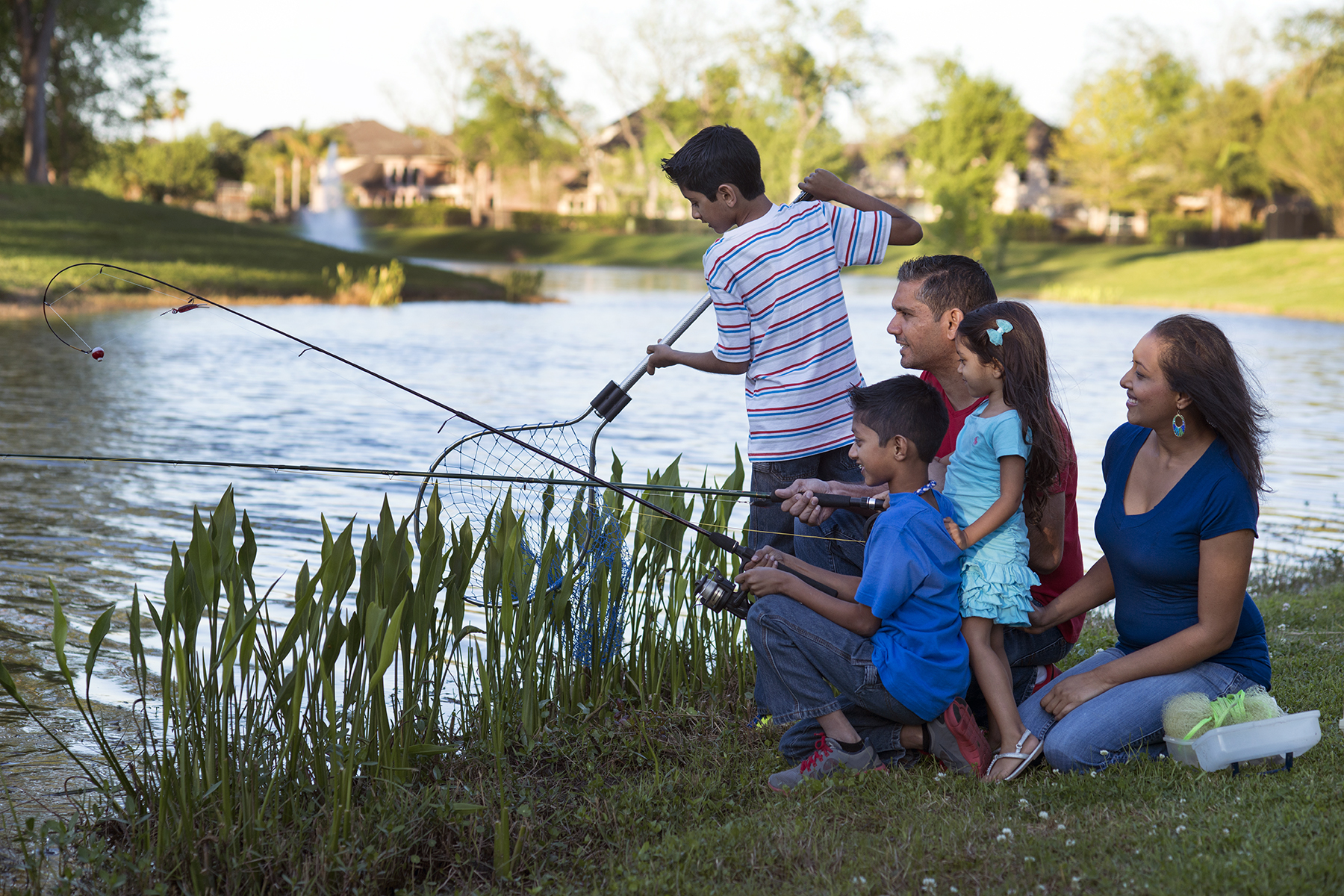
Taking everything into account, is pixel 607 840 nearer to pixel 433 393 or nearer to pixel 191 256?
pixel 433 393

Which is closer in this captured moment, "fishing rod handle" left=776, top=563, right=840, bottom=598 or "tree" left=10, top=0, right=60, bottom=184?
"fishing rod handle" left=776, top=563, right=840, bottom=598

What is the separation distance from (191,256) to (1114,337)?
2091 centimetres

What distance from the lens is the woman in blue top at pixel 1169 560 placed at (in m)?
2.88

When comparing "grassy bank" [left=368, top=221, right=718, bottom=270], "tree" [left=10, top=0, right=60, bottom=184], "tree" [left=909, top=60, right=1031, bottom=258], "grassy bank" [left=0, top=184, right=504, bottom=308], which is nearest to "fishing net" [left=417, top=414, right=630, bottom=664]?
"grassy bank" [left=0, top=184, right=504, bottom=308]

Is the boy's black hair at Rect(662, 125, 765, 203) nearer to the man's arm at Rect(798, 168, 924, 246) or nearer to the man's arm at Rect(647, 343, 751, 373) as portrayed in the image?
the man's arm at Rect(798, 168, 924, 246)

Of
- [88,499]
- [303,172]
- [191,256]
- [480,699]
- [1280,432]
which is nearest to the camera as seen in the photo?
[480,699]

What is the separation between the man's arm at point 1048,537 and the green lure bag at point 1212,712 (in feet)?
1.61

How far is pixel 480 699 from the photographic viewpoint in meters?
3.03

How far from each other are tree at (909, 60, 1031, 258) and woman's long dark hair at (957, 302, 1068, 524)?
4001cm

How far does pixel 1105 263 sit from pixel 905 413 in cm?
4397

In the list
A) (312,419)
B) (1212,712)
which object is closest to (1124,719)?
(1212,712)

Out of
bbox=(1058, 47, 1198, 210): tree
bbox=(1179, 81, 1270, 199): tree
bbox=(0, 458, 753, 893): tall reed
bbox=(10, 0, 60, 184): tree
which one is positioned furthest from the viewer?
bbox=(1058, 47, 1198, 210): tree

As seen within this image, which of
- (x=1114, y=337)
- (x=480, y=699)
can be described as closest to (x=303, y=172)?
(x=1114, y=337)

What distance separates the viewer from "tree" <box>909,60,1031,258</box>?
41844 millimetres
